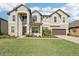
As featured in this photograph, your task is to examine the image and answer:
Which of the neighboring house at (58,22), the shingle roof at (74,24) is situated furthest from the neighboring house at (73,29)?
the neighboring house at (58,22)

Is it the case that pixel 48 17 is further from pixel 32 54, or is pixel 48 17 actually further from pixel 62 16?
pixel 32 54

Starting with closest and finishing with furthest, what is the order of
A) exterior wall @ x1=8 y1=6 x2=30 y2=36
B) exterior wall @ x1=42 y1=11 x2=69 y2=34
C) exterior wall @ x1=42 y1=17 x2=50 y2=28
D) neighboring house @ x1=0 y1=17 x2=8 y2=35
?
exterior wall @ x1=42 y1=11 x2=69 y2=34, exterior wall @ x1=42 y1=17 x2=50 y2=28, neighboring house @ x1=0 y1=17 x2=8 y2=35, exterior wall @ x1=8 y1=6 x2=30 y2=36

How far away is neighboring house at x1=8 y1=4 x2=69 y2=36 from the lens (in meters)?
15.9

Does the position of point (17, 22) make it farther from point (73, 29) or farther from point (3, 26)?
point (73, 29)

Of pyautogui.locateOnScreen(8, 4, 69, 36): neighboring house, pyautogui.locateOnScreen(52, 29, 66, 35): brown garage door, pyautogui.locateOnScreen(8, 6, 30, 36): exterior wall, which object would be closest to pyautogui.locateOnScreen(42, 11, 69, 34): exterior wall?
pyautogui.locateOnScreen(8, 4, 69, 36): neighboring house

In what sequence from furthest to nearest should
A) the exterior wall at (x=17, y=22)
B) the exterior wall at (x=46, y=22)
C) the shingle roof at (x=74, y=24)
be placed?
the exterior wall at (x=17, y=22) < the exterior wall at (x=46, y=22) < the shingle roof at (x=74, y=24)

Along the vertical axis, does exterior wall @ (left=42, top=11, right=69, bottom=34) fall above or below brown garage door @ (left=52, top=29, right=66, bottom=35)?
above

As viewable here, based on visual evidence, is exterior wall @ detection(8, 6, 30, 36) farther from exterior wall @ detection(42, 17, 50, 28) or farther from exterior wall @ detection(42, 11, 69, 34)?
exterior wall @ detection(42, 11, 69, 34)

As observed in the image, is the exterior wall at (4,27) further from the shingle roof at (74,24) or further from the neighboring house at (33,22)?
the shingle roof at (74,24)

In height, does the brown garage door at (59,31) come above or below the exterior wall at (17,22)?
below

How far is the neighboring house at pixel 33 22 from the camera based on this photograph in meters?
15.9

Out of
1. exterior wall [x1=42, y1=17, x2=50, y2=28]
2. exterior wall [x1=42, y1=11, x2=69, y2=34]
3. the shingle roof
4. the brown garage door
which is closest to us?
the brown garage door

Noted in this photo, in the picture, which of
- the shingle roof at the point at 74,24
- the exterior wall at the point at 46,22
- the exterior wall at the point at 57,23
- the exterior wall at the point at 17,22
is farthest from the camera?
the exterior wall at the point at 17,22

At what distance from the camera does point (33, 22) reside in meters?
18.1
